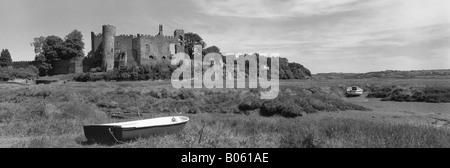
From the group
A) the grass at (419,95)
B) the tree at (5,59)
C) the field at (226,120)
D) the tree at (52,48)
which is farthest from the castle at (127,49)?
the grass at (419,95)

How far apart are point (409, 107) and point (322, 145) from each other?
77.2 ft

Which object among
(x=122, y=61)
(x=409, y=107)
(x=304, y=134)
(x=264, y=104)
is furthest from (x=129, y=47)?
(x=304, y=134)

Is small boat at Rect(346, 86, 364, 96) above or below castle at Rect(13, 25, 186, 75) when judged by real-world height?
below

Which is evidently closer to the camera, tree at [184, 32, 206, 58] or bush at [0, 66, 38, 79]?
bush at [0, 66, 38, 79]

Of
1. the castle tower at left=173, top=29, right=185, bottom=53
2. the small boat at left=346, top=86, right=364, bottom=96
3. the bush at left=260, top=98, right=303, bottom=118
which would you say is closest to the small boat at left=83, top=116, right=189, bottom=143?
the bush at left=260, top=98, right=303, bottom=118

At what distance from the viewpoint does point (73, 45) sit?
64.9m

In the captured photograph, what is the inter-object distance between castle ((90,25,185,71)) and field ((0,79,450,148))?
26.9 metres

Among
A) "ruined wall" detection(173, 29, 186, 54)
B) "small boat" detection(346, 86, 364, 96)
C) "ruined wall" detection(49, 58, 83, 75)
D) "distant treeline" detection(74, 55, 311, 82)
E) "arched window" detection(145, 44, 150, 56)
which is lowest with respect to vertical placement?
"small boat" detection(346, 86, 364, 96)

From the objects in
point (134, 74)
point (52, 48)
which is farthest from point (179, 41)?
point (52, 48)

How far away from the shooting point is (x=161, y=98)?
30.9m

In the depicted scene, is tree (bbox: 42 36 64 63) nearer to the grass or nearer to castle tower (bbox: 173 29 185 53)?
castle tower (bbox: 173 29 185 53)

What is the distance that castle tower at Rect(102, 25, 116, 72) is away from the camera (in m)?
59.9

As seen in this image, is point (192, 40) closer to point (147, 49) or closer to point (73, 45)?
point (147, 49)
